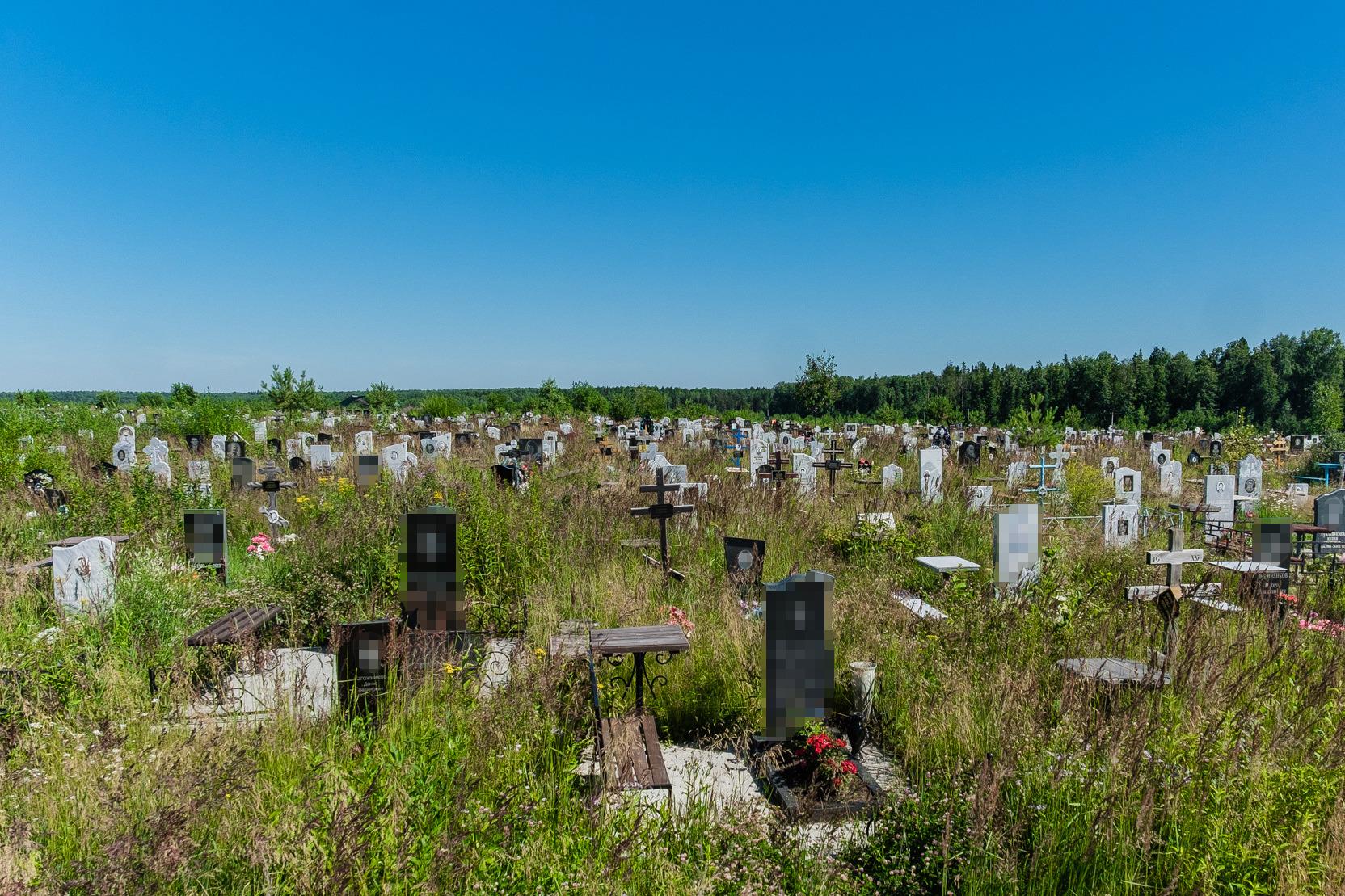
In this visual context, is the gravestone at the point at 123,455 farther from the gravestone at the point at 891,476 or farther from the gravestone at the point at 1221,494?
the gravestone at the point at 1221,494

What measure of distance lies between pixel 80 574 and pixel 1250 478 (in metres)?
18.6

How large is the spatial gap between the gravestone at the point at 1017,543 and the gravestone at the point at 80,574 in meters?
7.93

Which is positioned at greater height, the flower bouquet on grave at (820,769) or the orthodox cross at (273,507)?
the orthodox cross at (273,507)

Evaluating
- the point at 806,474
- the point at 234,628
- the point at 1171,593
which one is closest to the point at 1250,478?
the point at 806,474

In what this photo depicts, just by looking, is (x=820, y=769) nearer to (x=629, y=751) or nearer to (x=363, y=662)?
(x=629, y=751)

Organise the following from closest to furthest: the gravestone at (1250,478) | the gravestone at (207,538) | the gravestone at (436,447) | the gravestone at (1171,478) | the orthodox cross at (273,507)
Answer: the gravestone at (207,538)
the orthodox cross at (273,507)
the gravestone at (1250,478)
the gravestone at (1171,478)
the gravestone at (436,447)

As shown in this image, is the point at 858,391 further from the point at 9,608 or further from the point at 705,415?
the point at 9,608

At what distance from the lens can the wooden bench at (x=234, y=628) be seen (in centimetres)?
482

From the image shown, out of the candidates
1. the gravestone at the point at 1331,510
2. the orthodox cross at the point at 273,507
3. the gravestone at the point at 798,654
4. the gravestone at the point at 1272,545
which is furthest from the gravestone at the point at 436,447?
the gravestone at the point at 1331,510

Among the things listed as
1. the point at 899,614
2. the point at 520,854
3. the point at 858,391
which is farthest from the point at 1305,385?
the point at 520,854

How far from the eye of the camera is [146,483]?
9.15 meters

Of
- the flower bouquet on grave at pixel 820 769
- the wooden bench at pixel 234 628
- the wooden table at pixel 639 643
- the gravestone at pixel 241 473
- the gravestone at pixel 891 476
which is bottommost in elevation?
the flower bouquet on grave at pixel 820 769

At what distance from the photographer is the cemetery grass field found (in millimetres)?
2562

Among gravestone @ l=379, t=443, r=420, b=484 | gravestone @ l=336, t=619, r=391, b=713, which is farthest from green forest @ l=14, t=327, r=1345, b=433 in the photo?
gravestone @ l=336, t=619, r=391, b=713
